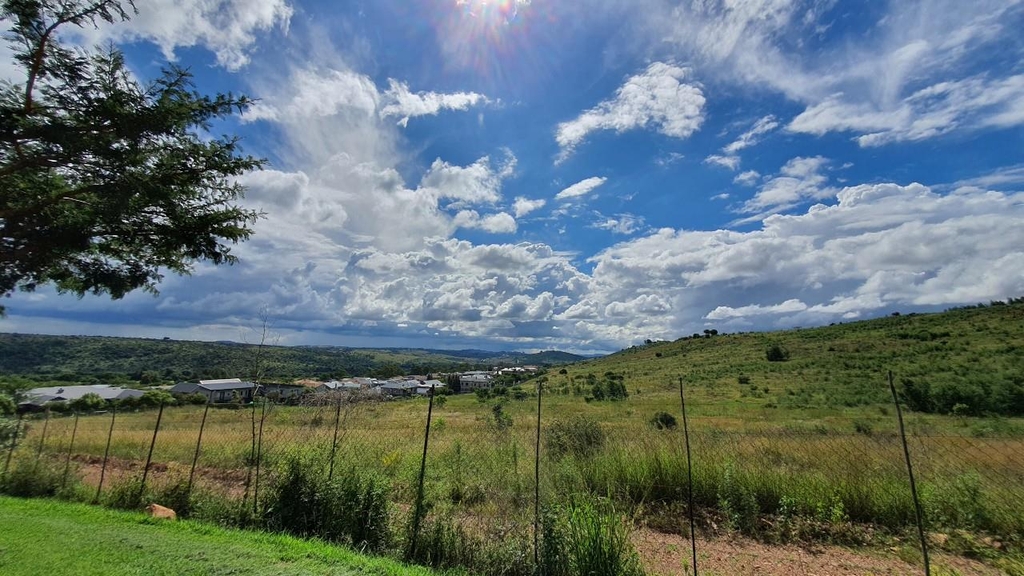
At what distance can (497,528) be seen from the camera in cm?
576

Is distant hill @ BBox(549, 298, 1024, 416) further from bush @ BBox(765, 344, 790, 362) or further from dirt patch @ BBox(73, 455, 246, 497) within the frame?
dirt patch @ BBox(73, 455, 246, 497)

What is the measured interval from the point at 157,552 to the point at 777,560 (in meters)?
8.18

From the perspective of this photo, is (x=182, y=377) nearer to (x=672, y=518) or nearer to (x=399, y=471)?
(x=399, y=471)

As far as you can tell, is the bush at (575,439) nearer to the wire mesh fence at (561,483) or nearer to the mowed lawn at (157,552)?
the wire mesh fence at (561,483)

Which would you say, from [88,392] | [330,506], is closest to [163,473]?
[330,506]

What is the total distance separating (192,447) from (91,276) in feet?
28.7

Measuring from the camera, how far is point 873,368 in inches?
1423

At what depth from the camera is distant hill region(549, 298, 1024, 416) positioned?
23.8 meters

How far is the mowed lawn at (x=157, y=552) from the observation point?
179 inches

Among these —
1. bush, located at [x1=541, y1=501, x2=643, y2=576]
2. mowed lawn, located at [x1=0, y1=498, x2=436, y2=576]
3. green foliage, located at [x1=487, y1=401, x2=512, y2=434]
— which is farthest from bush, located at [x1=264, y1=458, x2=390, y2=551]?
green foliage, located at [x1=487, y1=401, x2=512, y2=434]

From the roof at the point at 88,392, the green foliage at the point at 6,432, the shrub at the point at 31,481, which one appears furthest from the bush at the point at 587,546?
the roof at the point at 88,392

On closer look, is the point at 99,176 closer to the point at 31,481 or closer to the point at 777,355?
the point at 31,481

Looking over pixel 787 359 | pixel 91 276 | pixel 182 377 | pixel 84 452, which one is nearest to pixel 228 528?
pixel 91 276

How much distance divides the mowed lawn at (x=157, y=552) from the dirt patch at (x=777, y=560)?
3.59 m
